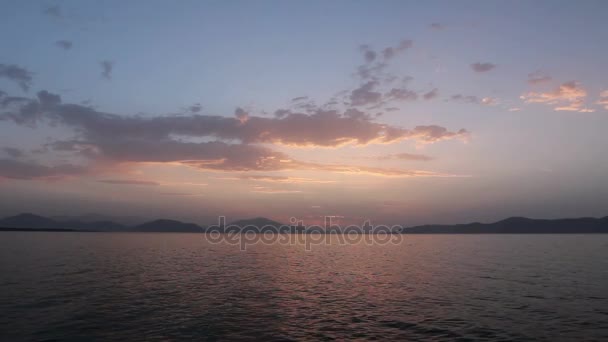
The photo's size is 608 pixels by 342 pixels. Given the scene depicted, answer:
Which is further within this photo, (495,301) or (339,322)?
(495,301)

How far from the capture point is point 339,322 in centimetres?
3003

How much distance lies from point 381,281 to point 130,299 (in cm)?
3246

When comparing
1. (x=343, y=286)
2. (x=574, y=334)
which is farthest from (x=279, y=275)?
(x=574, y=334)

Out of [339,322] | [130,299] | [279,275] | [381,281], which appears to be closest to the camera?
[339,322]

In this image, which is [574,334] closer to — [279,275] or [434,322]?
[434,322]

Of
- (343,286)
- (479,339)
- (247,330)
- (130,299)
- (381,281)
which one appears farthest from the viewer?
(381,281)

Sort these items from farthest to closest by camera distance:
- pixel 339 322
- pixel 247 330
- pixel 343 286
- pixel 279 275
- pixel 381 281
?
pixel 279 275
pixel 381 281
pixel 343 286
pixel 339 322
pixel 247 330

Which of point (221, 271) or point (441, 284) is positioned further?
point (221, 271)

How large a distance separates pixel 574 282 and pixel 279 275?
136 feet

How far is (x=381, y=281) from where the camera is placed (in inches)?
2110

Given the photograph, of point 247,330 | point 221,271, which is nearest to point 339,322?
point 247,330

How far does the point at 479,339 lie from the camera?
25781mm

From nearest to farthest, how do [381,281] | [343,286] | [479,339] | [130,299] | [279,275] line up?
[479,339], [130,299], [343,286], [381,281], [279,275]

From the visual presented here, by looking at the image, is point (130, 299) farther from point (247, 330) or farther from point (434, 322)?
point (434, 322)
